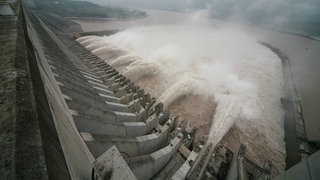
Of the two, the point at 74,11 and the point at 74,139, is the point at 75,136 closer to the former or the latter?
the point at 74,139

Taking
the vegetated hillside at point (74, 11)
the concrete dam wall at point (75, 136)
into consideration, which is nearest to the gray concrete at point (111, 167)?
the concrete dam wall at point (75, 136)

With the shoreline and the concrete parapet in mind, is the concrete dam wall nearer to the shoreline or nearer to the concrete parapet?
the concrete parapet

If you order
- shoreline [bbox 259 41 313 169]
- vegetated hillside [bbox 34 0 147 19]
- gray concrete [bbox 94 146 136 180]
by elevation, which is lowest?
shoreline [bbox 259 41 313 169]

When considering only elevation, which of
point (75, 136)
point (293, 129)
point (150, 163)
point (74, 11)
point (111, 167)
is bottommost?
point (293, 129)

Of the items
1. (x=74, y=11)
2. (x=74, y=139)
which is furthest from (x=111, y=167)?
(x=74, y=11)

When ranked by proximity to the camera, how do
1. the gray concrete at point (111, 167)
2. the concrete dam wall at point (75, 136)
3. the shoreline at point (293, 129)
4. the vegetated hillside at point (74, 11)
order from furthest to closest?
1. the vegetated hillside at point (74, 11)
2. the shoreline at point (293, 129)
3. the gray concrete at point (111, 167)
4. the concrete dam wall at point (75, 136)

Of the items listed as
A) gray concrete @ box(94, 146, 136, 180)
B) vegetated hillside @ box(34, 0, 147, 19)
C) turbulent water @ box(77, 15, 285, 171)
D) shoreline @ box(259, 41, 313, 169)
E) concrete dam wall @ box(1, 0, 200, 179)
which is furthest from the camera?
vegetated hillside @ box(34, 0, 147, 19)

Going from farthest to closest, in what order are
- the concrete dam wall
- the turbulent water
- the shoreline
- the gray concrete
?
the turbulent water → the shoreline → the gray concrete → the concrete dam wall

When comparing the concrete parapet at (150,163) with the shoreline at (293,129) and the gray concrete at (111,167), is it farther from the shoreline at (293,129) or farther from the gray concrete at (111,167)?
the shoreline at (293,129)

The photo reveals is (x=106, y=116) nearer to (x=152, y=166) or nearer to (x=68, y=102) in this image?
(x=68, y=102)

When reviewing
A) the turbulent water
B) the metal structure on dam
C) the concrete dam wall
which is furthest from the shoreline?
the concrete dam wall

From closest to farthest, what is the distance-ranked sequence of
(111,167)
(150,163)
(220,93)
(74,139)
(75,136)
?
(111,167)
(74,139)
(75,136)
(150,163)
(220,93)
